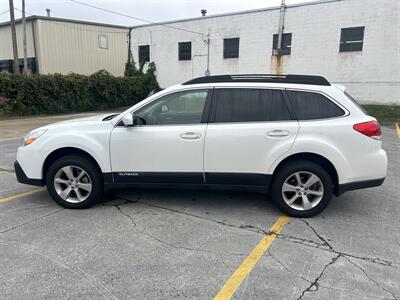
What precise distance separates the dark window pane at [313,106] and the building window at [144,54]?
82.0ft

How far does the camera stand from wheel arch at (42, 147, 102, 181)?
→ 4402 mm

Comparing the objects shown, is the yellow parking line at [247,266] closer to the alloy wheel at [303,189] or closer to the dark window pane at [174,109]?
the alloy wheel at [303,189]

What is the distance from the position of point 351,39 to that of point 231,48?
7.74m

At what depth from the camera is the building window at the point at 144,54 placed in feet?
90.5

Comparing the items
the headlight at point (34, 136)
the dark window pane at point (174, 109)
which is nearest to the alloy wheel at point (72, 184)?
the headlight at point (34, 136)

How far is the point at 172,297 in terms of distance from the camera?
267cm

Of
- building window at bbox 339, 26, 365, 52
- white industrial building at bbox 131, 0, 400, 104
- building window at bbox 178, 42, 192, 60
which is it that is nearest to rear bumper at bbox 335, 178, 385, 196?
white industrial building at bbox 131, 0, 400, 104

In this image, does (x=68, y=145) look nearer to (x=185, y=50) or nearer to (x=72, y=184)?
(x=72, y=184)

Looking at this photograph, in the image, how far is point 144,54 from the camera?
91.4ft

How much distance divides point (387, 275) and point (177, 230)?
6.98 ft

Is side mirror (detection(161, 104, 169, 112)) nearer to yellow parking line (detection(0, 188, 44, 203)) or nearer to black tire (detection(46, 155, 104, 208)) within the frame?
black tire (detection(46, 155, 104, 208))

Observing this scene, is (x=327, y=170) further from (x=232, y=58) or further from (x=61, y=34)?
(x=61, y=34)

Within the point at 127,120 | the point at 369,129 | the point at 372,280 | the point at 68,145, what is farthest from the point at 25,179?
the point at 369,129

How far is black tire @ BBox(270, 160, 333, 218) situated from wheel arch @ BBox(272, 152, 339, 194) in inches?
1.7
